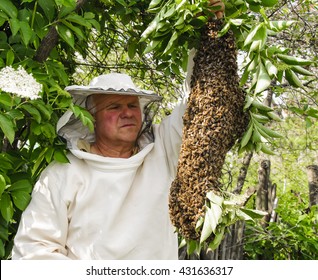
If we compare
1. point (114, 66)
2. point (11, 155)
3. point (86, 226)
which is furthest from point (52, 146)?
point (114, 66)

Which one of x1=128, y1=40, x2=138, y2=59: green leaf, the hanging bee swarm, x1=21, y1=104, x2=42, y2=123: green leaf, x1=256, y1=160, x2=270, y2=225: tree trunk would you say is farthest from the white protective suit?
x1=256, y1=160, x2=270, y2=225: tree trunk

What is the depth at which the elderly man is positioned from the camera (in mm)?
2135

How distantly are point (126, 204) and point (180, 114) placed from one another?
1.50ft

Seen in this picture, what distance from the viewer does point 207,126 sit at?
177cm

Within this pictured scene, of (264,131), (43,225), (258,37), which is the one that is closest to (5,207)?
(43,225)

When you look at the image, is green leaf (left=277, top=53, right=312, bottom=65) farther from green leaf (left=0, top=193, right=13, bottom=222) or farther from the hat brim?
green leaf (left=0, top=193, right=13, bottom=222)

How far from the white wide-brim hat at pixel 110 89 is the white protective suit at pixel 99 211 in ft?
0.47

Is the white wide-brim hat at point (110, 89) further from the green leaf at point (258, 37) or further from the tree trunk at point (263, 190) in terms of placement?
the tree trunk at point (263, 190)

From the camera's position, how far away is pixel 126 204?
2.21 meters

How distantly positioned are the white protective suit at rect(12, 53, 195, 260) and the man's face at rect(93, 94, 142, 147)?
0.10m

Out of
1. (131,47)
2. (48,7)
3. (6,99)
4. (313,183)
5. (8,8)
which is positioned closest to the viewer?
(6,99)

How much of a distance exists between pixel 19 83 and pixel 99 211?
679mm

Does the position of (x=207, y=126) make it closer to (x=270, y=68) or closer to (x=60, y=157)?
(x=270, y=68)

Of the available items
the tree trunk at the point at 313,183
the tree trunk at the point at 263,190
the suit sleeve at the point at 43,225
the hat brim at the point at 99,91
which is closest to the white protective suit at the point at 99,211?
the suit sleeve at the point at 43,225
